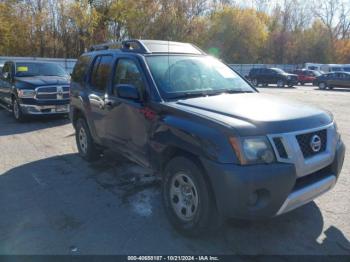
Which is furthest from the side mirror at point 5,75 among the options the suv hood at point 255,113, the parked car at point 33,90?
the suv hood at point 255,113

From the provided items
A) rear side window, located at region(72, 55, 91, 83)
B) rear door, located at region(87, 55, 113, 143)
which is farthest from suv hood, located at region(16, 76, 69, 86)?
rear door, located at region(87, 55, 113, 143)

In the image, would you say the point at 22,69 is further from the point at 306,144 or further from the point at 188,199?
the point at 306,144

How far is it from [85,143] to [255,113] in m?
3.71

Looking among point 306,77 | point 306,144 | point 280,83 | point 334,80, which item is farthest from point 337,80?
point 306,144

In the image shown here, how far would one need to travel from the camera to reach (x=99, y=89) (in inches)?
207

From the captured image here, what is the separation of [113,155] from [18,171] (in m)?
1.66

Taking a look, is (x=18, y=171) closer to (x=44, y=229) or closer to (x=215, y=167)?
(x=44, y=229)

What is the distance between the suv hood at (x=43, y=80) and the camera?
9.98 m

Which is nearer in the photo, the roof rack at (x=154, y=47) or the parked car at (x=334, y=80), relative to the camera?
the roof rack at (x=154, y=47)

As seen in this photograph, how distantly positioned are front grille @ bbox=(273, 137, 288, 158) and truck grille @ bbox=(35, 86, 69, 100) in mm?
8349

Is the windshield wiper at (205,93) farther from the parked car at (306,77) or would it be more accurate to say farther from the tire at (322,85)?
the parked car at (306,77)

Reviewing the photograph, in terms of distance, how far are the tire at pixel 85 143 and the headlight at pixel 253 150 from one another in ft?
11.6

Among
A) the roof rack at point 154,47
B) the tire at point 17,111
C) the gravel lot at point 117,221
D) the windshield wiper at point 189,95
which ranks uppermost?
the roof rack at point 154,47

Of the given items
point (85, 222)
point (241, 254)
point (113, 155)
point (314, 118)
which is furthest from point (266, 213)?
point (113, 155)
